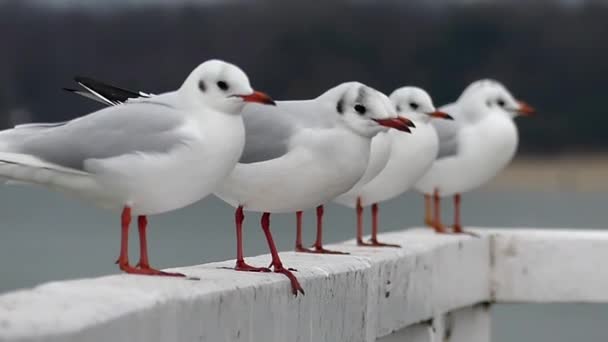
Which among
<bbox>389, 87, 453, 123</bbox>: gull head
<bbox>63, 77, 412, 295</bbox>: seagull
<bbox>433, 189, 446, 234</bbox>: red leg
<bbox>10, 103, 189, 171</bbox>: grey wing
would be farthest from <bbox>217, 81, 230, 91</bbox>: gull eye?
<bbox>433, 189, 446, 234</bbox>: red leg

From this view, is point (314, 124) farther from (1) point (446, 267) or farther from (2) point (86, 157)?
(1) point (446, 267)

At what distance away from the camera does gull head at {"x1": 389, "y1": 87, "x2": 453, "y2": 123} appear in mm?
7996

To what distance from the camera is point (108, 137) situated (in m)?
4.83

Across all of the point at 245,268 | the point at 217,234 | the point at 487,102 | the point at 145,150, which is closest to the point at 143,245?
the point at 145,150

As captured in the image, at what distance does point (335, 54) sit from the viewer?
45906 mm

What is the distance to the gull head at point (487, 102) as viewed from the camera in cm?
1032

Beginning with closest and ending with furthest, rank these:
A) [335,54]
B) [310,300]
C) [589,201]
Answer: [310,300] < [335,54] < [589,201]

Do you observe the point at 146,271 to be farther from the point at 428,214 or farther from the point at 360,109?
the point at 428,214

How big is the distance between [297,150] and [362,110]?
1.06ft

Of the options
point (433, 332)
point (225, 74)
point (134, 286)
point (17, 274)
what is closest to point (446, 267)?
point (433, 332)

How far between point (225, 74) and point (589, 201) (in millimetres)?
52646

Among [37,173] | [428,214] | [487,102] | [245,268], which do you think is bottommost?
[245,268]

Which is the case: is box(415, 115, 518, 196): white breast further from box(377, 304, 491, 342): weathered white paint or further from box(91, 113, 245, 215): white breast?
box(91, 113, 245, 215): white breast

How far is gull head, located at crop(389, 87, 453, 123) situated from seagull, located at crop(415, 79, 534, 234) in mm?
1366
